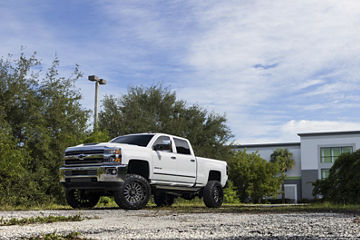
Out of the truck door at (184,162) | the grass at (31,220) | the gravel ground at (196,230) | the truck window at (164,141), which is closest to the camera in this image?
the gravel ground at (196,230)

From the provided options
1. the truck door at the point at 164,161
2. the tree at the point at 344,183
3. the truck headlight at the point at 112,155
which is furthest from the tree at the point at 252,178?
the truck headlight at the point at 112,155

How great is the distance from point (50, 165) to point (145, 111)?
10.9m

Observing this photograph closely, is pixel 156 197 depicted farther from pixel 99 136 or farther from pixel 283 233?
pixel 283 233

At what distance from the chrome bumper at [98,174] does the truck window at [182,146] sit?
8.30 ft

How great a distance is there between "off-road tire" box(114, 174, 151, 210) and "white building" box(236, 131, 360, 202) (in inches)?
1768

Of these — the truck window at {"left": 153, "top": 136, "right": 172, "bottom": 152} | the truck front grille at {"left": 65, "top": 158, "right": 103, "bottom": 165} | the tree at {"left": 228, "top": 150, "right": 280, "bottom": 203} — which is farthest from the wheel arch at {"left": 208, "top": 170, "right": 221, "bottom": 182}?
the tree at {"left": 228, "top": 150, "right": 280, "bottom": 203}

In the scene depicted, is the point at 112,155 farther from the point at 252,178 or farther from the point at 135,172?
the point at 252,178

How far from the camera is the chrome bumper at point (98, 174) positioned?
11.8m

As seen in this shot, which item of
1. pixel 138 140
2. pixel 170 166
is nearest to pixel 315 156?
pixel 170 166

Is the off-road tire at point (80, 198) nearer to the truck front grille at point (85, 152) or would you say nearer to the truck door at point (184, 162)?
the truck front grille at point (85, 152)

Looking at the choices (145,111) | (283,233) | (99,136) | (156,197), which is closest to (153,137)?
(156,197)

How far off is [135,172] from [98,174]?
1491 millimetres

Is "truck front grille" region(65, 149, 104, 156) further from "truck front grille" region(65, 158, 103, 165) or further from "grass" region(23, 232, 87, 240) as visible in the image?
"grass" region(23, 232, 87, 240)

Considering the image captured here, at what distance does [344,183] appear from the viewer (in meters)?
16.6
